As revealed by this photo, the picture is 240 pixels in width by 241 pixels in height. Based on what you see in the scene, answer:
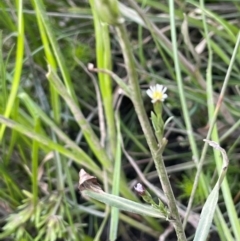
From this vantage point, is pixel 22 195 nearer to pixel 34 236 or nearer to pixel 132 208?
pixel 34 236

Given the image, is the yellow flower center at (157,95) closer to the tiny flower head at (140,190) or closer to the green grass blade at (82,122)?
→ the tiny flower head at (140,190)

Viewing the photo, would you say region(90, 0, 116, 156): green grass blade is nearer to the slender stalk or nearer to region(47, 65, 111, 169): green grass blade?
region(47, 65, 111, 169): green grass blade

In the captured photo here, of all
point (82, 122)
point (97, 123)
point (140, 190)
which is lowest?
point (97, 123)

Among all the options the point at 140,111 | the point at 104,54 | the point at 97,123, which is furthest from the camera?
the point at 97,123

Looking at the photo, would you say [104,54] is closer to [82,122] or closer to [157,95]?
[82,122]

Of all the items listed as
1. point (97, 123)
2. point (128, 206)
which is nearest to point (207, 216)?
point (128, 206)

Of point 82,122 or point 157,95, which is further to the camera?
point 82,122

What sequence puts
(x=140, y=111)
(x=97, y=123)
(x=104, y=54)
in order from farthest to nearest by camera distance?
1. (x=97, y=123)
2. (x=104, y=54)
3. (x=140, y=111)

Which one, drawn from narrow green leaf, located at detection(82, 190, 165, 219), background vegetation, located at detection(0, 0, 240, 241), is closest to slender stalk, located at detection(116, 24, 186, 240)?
narrow green leaf, located at detection(82, 190, 165, 219)

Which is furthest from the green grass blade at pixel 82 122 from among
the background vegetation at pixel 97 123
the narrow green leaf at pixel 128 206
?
the narrow green leaf at pixel 128 206
